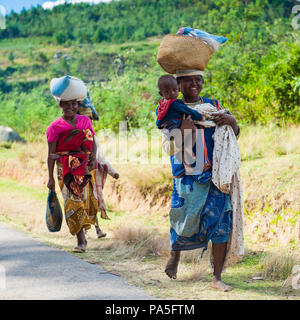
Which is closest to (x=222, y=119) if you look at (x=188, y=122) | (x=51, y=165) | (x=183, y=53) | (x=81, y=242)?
(x=188, y=122)

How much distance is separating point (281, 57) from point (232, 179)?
25.0ft

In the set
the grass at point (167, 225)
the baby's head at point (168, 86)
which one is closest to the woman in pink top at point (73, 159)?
the grass at point (167, 225)

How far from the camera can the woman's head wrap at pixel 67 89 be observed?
19.5ft

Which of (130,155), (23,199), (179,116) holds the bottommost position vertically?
(23,199)

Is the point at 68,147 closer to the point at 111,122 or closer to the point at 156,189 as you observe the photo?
the point at 156,189

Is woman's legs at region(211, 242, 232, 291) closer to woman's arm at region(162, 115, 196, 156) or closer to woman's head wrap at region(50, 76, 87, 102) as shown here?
woman's arm at region(162, 115, 196, 156)

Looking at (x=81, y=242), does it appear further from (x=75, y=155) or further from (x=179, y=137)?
(x=179, y=137)

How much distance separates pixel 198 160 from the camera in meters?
4.55

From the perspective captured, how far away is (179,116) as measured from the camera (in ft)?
15.0

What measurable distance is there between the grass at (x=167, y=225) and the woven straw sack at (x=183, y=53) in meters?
1.96

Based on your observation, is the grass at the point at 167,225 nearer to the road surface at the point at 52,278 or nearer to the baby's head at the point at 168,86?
the road surface at the point at 52,278

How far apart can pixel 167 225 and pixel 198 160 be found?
3618mm

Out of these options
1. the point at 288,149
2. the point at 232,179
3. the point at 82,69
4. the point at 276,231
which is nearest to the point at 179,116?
the point at 232,179

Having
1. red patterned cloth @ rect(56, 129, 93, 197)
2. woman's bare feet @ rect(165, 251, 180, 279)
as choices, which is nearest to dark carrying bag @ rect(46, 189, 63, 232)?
red patterned cloth @ rect(56, 129, 93, 197)
